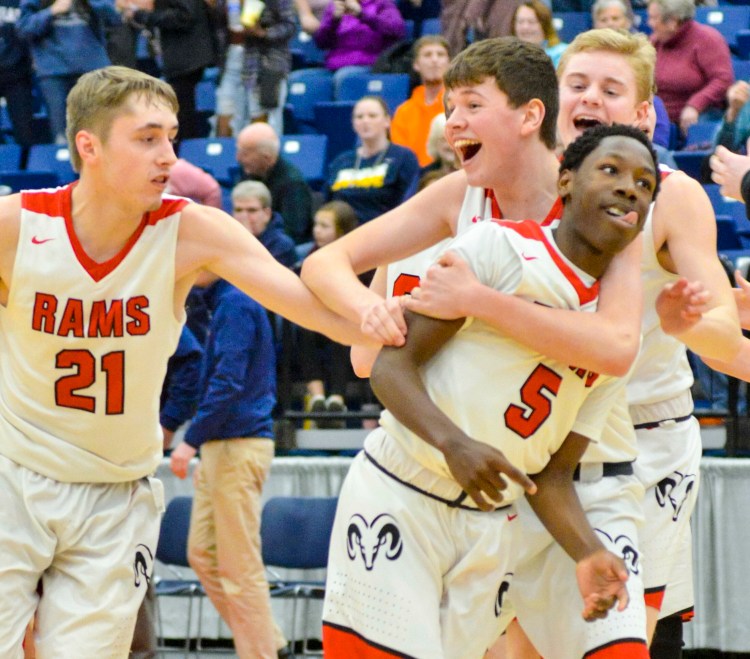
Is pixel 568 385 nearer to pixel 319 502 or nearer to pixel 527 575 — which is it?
pixel 527 575

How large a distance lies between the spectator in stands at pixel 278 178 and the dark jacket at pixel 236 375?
101 inches

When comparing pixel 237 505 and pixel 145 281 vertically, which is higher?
pixel 145 281

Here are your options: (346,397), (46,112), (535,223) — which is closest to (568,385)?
(535,223)

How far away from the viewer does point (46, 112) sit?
1323 cm

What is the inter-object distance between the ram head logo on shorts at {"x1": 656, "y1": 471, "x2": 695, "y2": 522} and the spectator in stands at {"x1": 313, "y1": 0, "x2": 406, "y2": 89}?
8.13 m

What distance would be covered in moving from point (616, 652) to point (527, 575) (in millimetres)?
311

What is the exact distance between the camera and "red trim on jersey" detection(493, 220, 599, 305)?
331 centimetres

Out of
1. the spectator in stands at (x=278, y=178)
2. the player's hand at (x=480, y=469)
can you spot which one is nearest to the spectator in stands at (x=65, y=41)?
the spectator in stands at (x=278, y=178)

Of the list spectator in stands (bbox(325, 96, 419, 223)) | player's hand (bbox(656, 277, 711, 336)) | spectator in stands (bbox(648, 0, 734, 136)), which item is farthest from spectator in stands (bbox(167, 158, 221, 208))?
player's hand (bbox(656, 277, 711, 336))

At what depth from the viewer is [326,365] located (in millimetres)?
8195

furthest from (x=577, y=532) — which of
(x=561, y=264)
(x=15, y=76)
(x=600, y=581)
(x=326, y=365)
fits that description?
(x=15, y=76)

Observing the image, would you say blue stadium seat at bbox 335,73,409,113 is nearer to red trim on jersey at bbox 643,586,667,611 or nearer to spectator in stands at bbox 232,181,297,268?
spectator in stands at bbox 232,181,297,268

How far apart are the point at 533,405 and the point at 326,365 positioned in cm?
496

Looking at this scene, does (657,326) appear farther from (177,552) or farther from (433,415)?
(177,552)
